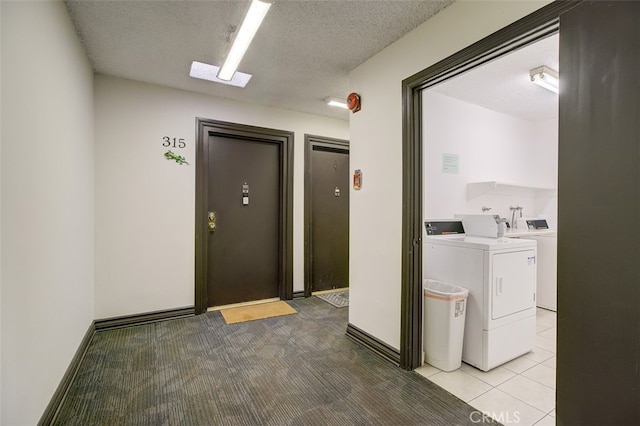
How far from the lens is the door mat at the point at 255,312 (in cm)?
326

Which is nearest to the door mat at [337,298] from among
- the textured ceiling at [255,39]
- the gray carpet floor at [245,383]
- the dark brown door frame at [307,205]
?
the dark brown door frame at [307,205]

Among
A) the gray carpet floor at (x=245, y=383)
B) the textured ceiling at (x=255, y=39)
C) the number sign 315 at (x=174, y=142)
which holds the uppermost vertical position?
the textured ceiling at (x=255, y=39)

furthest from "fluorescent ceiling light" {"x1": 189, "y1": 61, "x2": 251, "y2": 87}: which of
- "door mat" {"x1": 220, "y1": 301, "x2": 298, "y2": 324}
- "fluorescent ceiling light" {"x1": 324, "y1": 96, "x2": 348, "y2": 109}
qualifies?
"door mat" {"x1": 220, "y1": 301, "x2": 298, "y2": 324}

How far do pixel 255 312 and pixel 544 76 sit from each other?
12.3 ft

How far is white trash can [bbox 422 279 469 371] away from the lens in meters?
2.21

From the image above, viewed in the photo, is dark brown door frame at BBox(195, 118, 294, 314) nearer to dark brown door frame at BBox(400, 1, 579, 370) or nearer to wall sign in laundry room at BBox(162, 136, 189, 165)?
wall sign in laundry room at BBox(162, 136, 189, 165)

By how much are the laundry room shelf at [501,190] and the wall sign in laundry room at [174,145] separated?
128 inches

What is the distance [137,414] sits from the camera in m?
1.73

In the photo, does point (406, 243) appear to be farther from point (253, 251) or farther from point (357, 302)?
point (253, 251)

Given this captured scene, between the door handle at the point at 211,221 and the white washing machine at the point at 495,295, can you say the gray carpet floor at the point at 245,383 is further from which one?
the door handle at the point at 211,221

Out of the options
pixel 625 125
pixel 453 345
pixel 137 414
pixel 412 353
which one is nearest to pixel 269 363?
pixel 137 414

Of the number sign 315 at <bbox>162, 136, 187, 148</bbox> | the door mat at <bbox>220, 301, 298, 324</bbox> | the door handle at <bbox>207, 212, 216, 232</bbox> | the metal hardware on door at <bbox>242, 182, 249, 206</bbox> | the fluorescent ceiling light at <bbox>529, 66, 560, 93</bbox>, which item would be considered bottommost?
the door mat at <bbox>220, 301, 298, 324</bbox>

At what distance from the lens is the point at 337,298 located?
13.1ft

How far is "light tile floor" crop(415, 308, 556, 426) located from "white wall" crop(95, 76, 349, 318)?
2643mm
